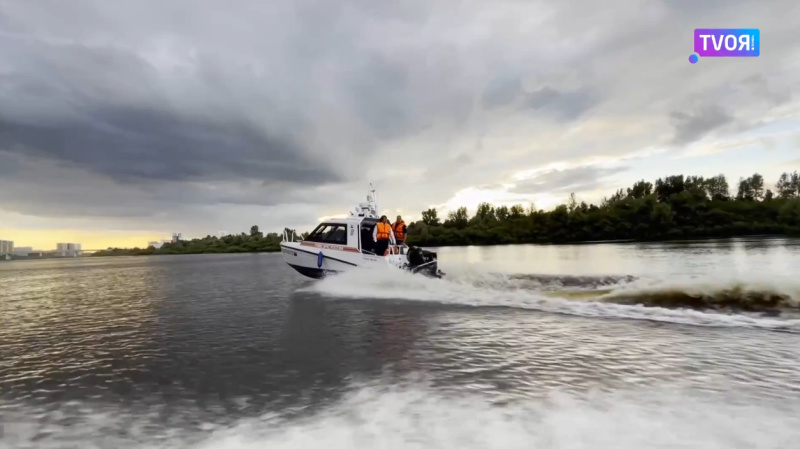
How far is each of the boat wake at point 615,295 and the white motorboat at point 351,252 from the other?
0.59 meters

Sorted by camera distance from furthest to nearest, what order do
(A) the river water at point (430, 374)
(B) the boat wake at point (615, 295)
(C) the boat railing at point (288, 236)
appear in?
(C) the boat railing at point (288, 236)
(B) the boat wake at point (615, 295)
(A) the river water at point (430, 374)

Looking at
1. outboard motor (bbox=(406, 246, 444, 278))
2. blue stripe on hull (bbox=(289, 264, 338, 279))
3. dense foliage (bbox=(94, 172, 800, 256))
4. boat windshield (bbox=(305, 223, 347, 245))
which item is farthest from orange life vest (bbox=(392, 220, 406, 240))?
dense foliage (bbox=(94, 172, 800, 256))

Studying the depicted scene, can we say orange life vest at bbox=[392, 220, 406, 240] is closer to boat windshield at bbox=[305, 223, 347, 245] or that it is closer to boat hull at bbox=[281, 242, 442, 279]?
boat hull at bbox=[281, 242, 442, 279]

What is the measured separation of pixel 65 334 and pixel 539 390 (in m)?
11.4

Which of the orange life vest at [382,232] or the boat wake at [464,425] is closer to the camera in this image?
the boat wake at [464,425]

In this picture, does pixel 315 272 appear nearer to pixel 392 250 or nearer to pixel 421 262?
pixel 392 250

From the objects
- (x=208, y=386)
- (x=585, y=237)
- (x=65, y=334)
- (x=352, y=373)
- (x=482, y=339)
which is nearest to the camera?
(x=208, y=386)

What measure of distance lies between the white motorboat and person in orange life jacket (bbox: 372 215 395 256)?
222 mm

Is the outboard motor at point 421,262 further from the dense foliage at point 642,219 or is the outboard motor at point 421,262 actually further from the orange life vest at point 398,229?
the dense foliage at point 642,219

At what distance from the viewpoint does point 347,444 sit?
4582 mm

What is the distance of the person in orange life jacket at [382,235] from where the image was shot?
18734mm

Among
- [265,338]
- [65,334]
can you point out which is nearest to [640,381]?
[265,338]

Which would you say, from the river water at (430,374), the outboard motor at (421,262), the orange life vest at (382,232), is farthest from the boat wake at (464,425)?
the orange life vest at (382,232)

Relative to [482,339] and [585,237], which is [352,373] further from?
[585,237]
